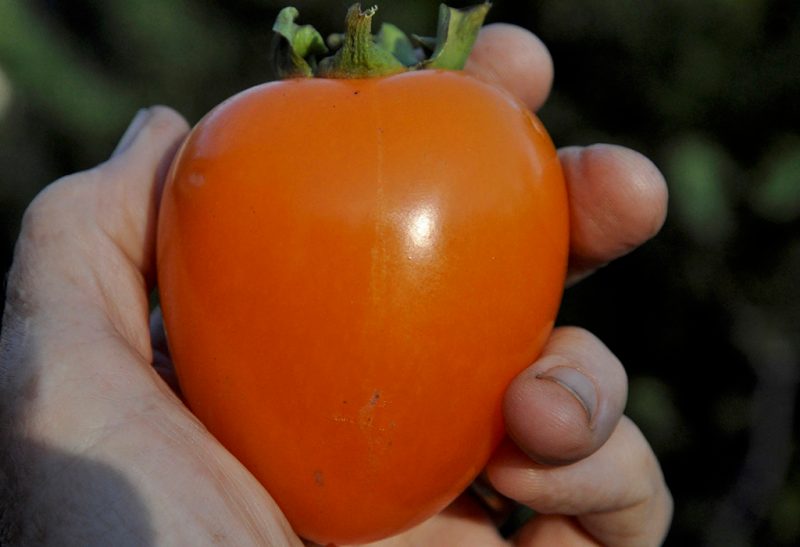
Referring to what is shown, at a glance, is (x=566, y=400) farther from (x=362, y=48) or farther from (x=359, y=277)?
(x=362, y=48)

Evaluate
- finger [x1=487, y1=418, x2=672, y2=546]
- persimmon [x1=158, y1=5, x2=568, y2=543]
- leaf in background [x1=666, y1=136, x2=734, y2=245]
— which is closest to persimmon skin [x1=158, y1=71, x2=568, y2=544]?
persimmon [x1=158, y1=5, x2=568, y2=543]

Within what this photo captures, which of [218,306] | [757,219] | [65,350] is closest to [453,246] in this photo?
[218,306]

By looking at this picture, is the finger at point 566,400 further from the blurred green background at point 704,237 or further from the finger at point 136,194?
the blurred green background at point 704,237

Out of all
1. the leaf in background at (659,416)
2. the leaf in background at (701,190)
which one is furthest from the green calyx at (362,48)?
the leaf in background at (659,416)

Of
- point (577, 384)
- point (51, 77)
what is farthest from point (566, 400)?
point (51, 77)

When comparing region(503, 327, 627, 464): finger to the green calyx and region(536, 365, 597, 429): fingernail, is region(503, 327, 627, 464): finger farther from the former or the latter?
the green calyx

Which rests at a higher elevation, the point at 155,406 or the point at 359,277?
the point at 359,277
